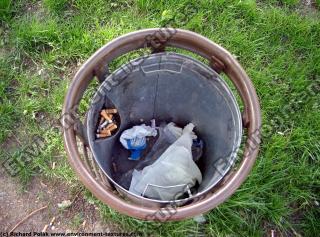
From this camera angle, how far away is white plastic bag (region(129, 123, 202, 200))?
5.62 feet

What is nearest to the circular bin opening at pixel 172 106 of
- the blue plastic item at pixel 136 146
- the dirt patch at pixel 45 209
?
the blue plastic item at pixel 136 146

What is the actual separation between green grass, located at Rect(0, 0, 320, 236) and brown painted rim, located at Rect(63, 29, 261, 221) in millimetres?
702

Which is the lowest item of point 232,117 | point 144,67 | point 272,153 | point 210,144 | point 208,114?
point 272,153

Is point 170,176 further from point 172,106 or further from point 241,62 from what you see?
point 241,62

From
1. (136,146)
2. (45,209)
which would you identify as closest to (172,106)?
(136,146)

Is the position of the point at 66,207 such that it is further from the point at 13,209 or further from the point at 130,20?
the point at 130,20

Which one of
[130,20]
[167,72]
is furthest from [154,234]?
[130,20]

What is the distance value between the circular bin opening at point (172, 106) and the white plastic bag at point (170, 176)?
0.25ft

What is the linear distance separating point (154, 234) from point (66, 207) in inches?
18.8

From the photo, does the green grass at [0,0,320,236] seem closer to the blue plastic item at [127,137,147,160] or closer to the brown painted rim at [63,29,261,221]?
the blue plastic item at [127,137,147,160]

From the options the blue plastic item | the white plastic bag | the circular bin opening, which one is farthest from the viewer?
the blue plastic item

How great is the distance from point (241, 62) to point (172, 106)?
63cm

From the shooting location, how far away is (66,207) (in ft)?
6.73

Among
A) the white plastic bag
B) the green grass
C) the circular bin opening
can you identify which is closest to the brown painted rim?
the circular bin opening
